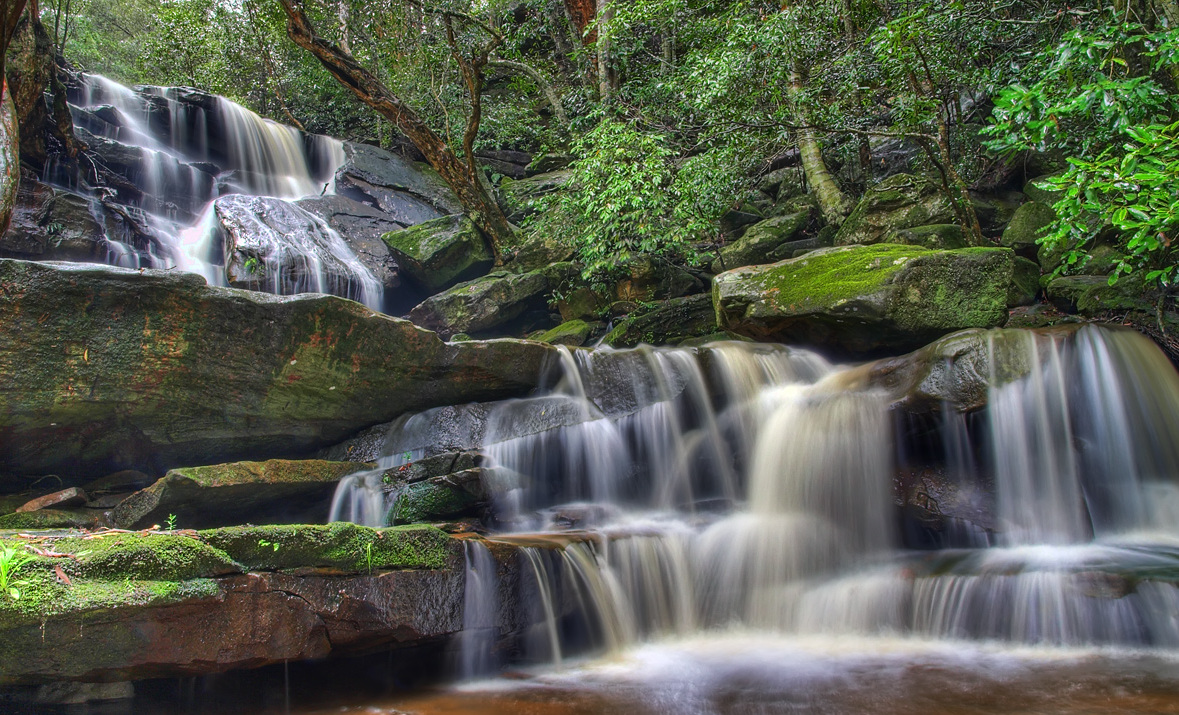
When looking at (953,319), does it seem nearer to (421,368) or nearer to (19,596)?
(421,368)

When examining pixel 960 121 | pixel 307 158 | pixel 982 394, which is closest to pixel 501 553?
pixel 982 394

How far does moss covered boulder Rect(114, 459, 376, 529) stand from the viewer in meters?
5.63

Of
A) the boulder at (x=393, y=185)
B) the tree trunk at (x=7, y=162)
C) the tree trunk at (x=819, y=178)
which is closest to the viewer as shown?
the tree trunk at (x=7, y=162)

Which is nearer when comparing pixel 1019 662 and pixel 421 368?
pixel 1019 662

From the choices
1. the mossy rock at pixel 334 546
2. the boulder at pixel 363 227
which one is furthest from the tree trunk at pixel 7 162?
the boulder at pixel 363 227

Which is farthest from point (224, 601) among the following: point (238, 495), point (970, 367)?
point (970, 367)

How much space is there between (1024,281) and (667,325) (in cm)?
465

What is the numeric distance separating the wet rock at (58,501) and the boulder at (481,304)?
17.7ft

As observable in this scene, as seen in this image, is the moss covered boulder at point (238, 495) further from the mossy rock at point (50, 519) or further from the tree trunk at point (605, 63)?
the tree trunk at point (605, 63)

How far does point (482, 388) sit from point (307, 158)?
1060cm

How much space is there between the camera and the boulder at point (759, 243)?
11.1 m

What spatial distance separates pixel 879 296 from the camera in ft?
22.7

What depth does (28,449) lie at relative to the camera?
6234mm

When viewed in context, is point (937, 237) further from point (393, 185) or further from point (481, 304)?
point (393, 185)
